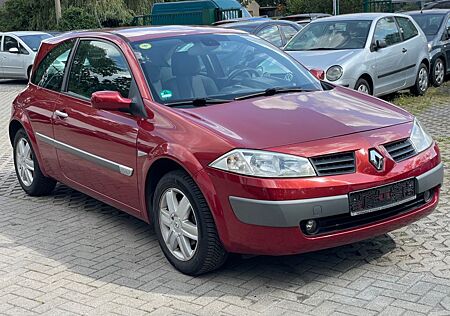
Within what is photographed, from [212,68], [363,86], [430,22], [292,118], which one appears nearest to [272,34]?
[430,22]

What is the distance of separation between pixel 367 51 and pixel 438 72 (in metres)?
3.65

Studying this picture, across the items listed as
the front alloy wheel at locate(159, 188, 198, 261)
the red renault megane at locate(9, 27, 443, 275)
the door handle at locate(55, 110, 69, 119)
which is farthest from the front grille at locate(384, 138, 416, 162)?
the door handle at locate(55, 110, 69, 119)

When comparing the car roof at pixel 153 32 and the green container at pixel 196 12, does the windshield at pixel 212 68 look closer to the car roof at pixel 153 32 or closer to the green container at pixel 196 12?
the car roof at pixel 153 32

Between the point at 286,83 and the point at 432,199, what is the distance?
4.89ft

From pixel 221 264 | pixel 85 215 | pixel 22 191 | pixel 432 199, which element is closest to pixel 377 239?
pixel 432 199

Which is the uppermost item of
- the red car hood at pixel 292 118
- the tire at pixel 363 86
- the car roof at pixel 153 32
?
the car roof at pixel 153 32

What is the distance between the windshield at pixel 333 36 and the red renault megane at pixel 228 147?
5.55 m

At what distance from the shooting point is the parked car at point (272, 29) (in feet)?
49.0

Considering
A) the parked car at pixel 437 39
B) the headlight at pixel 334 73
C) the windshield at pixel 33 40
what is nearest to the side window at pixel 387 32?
the headlight at pixel 334 73

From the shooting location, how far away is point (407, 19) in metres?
12.9

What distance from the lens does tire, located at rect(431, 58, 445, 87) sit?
45.9 feet

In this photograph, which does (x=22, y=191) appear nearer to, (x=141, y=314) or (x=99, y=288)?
(x=99, y=288)

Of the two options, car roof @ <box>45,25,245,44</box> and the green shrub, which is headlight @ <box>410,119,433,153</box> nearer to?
car roof @ <box>45,25,245,44</box>

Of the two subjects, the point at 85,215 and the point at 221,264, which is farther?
the point at 85,215
